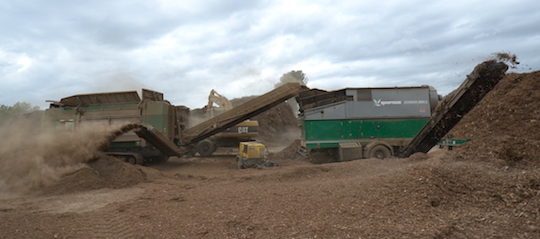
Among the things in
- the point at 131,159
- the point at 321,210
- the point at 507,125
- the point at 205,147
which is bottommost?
the point at 321,210

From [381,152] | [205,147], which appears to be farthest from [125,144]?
[381,152]

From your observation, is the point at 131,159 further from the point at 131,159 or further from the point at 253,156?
the point at 253,156

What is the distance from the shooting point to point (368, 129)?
37.1 ft

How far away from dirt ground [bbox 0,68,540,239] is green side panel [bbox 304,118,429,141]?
3056mm

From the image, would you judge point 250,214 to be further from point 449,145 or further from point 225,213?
point 449,145

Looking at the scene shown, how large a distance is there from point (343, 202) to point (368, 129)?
6.77 metres

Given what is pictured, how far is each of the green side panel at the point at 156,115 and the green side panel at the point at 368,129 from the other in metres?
5.24

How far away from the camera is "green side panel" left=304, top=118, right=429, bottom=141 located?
11.3m

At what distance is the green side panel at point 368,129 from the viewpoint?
11281mm

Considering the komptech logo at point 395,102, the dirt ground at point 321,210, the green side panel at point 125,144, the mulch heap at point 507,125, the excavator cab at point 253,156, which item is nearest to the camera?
the dirt ground at point 321,210

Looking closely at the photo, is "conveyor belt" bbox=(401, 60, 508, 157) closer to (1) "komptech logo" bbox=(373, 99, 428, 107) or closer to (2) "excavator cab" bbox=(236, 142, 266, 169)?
(1) "komptech logo" bbox=(373, 99, 428, 107)

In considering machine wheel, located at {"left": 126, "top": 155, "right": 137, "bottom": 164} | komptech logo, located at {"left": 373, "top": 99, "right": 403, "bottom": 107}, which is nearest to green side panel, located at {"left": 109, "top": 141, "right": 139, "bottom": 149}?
machine wheel, located at {"left": 126, "top": 155, "right": 137, "bottom": 164}

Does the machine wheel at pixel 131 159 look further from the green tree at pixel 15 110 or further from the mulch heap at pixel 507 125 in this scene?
the mulch heap at pixel 507 125

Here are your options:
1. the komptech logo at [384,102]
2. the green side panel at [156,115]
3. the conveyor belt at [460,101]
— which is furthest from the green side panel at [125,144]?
the conveyor belt at [460,101]
